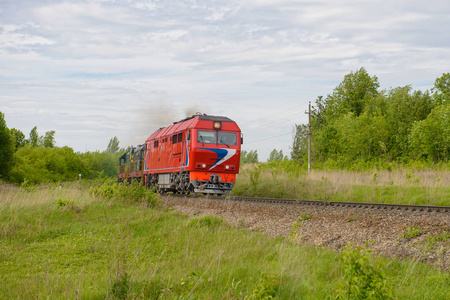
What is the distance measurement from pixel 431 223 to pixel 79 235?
7.13 m

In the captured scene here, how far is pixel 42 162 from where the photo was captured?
68.2m

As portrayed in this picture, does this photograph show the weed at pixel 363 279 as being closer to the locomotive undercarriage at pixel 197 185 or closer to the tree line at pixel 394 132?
the locomotive undercarriage at pixel 197 185

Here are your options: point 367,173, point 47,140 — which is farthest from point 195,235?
point 47,140

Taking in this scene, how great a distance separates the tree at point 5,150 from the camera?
50906 mm

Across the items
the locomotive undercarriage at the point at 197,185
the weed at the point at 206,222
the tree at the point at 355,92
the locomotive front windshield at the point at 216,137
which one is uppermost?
the tree at the point at 355,92

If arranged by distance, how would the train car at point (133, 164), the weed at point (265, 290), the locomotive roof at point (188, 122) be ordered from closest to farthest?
the weed at point (265, 290), the locomotive roof at point (188, 122), the train car at point (133, 164)

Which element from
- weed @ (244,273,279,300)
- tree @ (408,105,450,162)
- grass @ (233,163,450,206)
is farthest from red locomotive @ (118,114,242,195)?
tree @ (408,105,450,162)

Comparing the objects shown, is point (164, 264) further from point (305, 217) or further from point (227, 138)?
A: point (227, 138)

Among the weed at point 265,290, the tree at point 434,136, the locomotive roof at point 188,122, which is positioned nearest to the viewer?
the weed at point 265,290

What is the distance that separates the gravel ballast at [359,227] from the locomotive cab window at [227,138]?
7263 millimetres

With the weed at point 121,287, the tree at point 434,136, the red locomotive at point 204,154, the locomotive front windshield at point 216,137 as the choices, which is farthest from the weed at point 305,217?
the tree at point 434,136

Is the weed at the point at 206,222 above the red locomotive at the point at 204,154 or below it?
below

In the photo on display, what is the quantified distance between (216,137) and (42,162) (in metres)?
54.6

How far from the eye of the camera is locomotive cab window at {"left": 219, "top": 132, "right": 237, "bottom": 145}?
2083 cm
